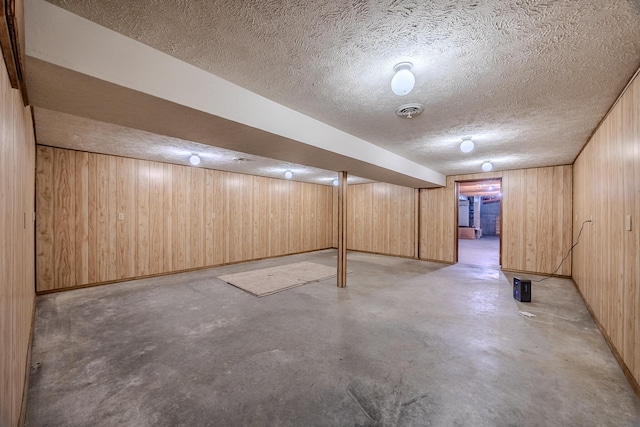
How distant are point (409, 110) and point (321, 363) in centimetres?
247

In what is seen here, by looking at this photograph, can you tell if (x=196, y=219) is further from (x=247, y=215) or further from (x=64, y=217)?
(x=64, y=217)

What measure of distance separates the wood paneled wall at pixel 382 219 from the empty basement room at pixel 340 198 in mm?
2783

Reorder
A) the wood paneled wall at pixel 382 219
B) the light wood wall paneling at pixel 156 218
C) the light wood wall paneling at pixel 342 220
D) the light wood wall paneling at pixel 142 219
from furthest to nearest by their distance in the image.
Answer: the wood paneled wall at pixel 382 219 < the light wood wall paneling at pixel 156 218 < the light wood wall paneling at pixel 142 219 < the light wood wall paneling at pixel 342 220

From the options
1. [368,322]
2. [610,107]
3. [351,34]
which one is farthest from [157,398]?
[610,107]

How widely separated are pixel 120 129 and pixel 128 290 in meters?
2.57

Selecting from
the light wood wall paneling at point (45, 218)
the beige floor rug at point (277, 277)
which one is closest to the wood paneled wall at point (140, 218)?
the light wood wall paneling at point (45, 218)

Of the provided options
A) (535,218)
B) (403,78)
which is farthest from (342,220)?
(535,218)

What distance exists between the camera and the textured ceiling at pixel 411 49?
4.33 feet

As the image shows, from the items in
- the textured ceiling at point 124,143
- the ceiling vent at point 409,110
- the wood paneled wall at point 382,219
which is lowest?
the wood paneled wall at point 382,219

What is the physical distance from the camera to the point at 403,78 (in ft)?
5.72

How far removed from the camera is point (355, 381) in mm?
1897

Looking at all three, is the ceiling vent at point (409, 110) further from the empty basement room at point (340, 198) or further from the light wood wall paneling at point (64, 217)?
the light wood wall paneling at point (64, 217)

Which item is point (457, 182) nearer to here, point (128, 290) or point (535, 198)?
point (535, 198)

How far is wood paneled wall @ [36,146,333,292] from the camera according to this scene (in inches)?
155
